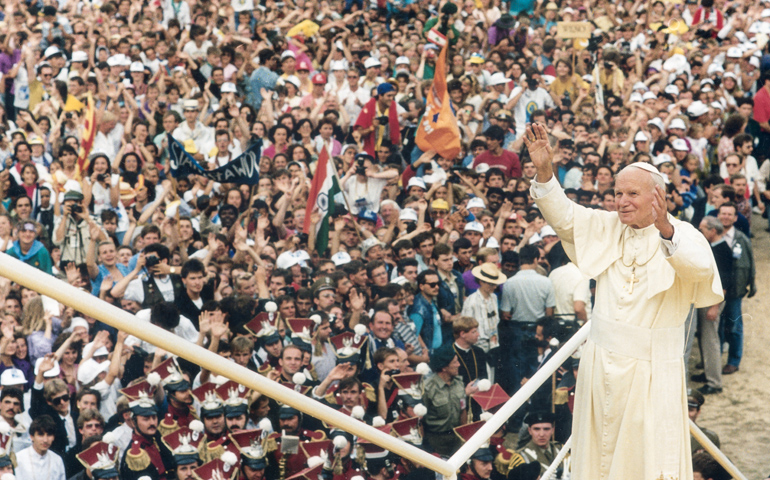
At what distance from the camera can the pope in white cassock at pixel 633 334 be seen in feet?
13.7

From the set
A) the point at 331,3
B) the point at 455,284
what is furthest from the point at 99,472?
the point at 331,3

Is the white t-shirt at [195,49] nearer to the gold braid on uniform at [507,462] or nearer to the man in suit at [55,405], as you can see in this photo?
the man in suit at [55,405]

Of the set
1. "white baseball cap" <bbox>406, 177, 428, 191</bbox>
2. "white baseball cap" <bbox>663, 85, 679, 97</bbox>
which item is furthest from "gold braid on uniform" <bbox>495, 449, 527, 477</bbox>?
"white baseball cap" <bbox>663, 85, 679, 97</bbox>

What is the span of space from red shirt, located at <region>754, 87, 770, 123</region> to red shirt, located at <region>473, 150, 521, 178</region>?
4.02 meters

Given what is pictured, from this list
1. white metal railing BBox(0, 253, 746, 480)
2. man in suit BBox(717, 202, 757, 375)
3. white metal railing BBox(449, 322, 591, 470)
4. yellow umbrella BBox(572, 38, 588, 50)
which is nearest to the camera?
white metal railing BBox(0, 253, 746, 480)

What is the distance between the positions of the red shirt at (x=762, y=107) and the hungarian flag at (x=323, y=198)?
671 cm

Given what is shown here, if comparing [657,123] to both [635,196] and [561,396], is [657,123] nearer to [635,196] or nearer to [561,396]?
[561,396]

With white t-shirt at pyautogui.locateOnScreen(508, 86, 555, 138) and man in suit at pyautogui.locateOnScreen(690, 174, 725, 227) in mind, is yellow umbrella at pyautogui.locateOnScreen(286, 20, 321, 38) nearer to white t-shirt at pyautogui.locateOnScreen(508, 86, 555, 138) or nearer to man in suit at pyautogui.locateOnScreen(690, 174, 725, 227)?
white t-shirt at pyautogui.locateOnScreen(508, 86, 555, 138)

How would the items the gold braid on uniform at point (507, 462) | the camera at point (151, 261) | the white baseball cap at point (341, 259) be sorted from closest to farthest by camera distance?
the gold braid on uniform at point (507, 462) < the camera at point (151, 261) < the white baseball cap at point (341, 259)

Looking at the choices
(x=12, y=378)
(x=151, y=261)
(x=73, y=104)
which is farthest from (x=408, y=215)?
(x=73, y=104)

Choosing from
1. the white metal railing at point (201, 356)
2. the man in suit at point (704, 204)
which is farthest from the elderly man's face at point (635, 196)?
the man in suit at point (704, 204)

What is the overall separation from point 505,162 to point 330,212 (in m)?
2.72

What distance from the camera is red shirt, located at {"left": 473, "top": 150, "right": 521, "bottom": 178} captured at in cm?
1225

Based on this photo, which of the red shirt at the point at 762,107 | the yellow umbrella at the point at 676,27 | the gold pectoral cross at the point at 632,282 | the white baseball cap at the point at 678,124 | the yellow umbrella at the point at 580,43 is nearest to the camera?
the gold pectoral cross at the point at 632,282
